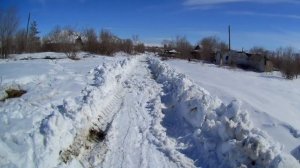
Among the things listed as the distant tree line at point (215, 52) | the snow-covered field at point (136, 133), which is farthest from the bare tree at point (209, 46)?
the snow-covered field at point (136, 133)

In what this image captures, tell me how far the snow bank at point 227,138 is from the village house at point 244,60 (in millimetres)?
44628

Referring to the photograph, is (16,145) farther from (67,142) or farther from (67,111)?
(67,111)

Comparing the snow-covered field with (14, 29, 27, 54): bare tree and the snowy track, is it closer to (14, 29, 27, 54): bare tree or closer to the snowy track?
the snowy track

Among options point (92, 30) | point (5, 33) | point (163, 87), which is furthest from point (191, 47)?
point (163, 87)

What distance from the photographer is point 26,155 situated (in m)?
5.57

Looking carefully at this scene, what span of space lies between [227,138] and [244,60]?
54002 mm

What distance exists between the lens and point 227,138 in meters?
7.43

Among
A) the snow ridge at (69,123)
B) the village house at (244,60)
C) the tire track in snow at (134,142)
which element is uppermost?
the snow ridge at (69,123)

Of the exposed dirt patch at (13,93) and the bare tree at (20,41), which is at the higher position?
the bare tree at (20,41)

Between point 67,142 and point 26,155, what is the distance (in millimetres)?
1224

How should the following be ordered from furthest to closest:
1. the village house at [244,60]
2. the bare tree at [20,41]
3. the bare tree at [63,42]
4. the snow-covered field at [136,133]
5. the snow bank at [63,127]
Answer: the village house at [244,60] → the bare tree at [20,41] → the bare tree at [63,42] → the snow-covered field at [136,133] → the snow bank at [63,127]

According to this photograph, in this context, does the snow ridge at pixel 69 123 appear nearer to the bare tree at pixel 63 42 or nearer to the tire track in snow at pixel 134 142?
the tire track in snow at pixel 134 142

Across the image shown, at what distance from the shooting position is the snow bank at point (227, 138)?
6371 mm

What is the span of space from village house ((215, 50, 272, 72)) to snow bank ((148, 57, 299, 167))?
4463 cm
